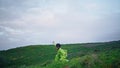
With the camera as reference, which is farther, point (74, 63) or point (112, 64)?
point (74, 63)

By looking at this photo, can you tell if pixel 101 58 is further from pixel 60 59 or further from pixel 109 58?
pixel 60 59

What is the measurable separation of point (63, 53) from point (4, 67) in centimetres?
2680

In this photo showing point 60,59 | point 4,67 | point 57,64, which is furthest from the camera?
point 4,67

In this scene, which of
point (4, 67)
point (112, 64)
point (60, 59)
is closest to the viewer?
point (112, 64)

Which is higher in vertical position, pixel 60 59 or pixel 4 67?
pixel 60 59

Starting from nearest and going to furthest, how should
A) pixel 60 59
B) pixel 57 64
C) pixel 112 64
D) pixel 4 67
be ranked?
pixel 112 64 < pixel 60 59 < pixel 57 64 < pixel 4 67

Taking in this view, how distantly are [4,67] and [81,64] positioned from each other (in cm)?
2690

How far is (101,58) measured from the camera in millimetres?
21422

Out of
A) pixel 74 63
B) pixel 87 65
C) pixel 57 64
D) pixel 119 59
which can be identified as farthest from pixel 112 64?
pixel 57 64

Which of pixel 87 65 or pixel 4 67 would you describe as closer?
pixel 87 65

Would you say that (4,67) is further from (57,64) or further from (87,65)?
(87,65)

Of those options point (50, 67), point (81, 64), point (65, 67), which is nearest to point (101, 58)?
point (81, 64)

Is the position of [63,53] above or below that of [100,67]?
above

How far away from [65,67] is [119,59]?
224 inches
